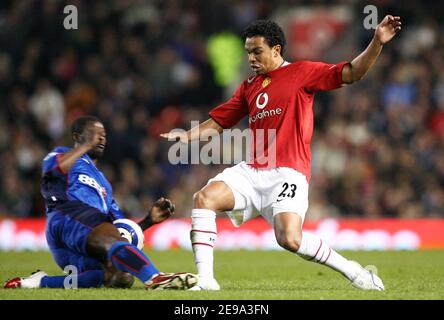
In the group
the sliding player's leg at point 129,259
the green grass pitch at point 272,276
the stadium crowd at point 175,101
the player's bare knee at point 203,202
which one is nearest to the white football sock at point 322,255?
the green grass pitch at point 272,276

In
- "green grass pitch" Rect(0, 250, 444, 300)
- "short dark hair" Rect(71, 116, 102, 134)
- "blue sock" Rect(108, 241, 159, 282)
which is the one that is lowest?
"green grass pitch" Rect(0, 250, 444, 300)

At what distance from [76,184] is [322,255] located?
2.20 m

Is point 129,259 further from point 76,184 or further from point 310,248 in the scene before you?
point 310,248

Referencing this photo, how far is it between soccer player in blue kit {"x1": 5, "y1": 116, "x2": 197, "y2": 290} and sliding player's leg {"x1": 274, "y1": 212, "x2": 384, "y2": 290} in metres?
0.85

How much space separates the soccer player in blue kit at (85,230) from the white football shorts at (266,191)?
957 mm

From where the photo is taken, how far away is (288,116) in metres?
8.16

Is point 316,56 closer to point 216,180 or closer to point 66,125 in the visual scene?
point 66,125

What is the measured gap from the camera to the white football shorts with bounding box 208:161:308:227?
7984mm

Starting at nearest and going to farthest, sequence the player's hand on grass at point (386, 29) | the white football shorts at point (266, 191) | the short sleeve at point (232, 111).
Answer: the player's hand on grass at point (386, 29), the white football shorts at point (266, 191), the short sleeve at point (232, 111)

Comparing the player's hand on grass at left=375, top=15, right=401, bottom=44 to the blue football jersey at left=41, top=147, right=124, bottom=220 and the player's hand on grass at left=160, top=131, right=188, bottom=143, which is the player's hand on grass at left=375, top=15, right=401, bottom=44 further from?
the blue football jersey at left=41, top=147, right=124, bottom=220

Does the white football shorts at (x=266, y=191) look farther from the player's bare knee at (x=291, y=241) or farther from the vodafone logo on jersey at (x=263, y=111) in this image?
the vodafone logo on jersey at (x=263, y=111)

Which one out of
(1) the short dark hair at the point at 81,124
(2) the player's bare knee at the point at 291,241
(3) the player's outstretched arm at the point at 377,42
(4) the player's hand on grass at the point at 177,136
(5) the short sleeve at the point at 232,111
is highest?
(3) the player's outstretched arm at the point at 377,42

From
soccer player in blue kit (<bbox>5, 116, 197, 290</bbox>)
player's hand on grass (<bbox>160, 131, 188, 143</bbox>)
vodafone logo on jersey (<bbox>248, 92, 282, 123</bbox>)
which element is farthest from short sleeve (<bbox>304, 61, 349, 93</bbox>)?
soccer player in blue kit (<bbox>5, 116, 197, 290</bbox>)

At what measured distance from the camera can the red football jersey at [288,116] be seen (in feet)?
26.7
